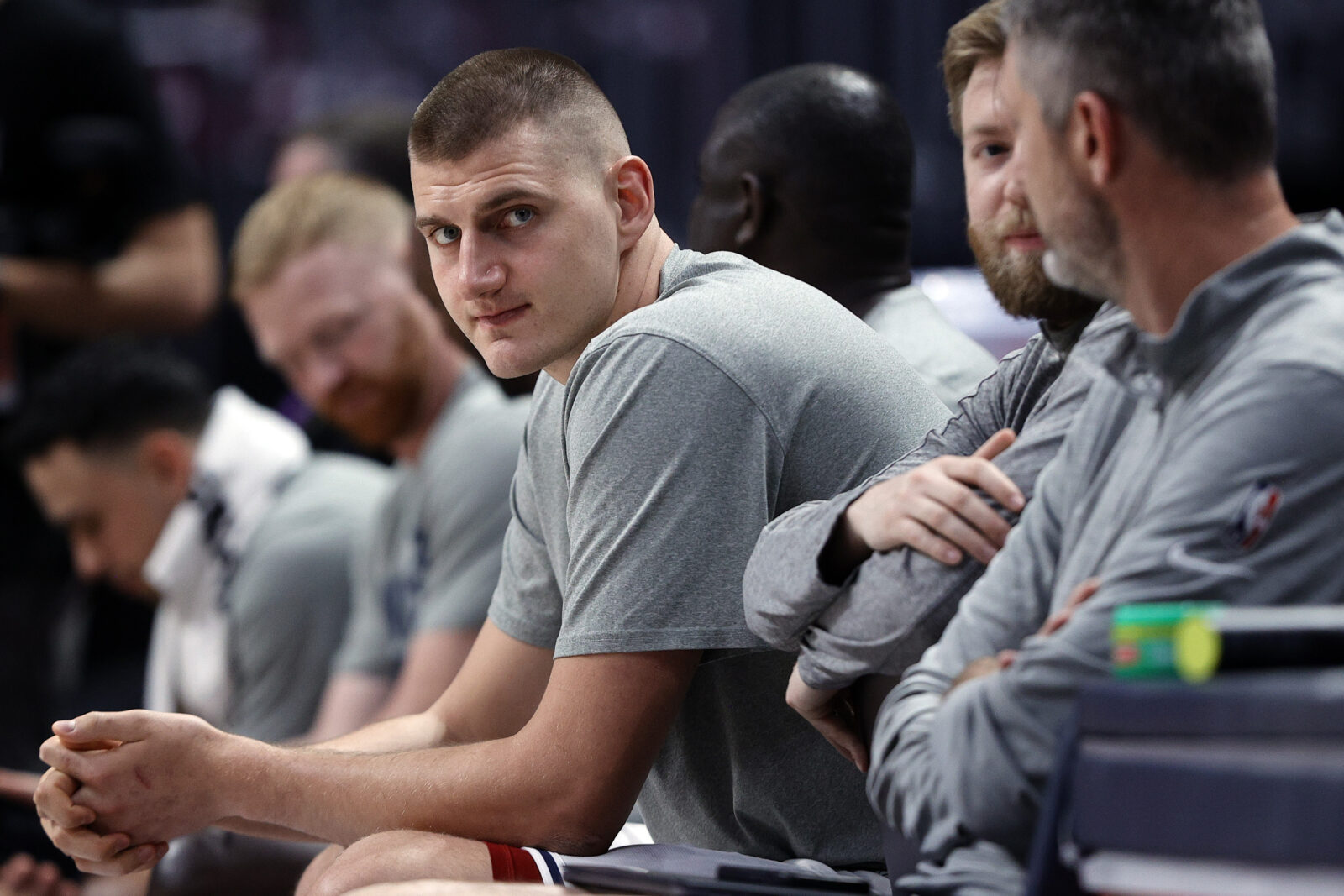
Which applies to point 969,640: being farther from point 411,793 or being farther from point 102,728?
point 102,728

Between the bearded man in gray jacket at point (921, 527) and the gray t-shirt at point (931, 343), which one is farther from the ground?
the bearded man in gray jacket at point (921, 527)

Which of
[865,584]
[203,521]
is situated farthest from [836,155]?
[203,521]

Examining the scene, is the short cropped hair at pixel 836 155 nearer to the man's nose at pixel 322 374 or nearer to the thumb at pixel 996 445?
the thumb at pixel 996 445

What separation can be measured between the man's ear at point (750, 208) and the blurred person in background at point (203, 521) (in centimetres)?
155

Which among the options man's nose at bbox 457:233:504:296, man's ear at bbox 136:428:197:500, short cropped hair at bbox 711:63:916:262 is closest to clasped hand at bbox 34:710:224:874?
man's nose at bbox 457:233:504:296

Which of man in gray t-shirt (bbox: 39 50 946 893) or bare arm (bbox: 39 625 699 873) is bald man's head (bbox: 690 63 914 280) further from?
bare arm (bbox: 39 625 699 873)

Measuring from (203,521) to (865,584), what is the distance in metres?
2.67

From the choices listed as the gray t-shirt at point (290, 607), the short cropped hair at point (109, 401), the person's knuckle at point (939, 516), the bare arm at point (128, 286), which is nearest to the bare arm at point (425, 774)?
the person's knuckle at point (939, 516)

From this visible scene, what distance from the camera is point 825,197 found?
237 cm

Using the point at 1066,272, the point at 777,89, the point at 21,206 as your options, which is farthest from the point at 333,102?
the point at 1066,272

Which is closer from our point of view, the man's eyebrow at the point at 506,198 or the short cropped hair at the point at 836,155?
the man's eyebrow at the point at 506,198

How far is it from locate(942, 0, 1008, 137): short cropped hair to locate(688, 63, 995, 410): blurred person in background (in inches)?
16.3

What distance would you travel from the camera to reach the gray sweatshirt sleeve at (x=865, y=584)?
134cm

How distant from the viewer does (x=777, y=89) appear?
243 centimetres
